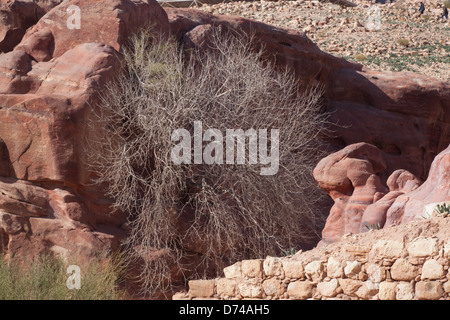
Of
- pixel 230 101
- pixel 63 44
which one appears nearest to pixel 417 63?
pixel 230 101

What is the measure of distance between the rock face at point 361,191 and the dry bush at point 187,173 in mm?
2912


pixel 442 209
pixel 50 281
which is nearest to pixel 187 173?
pixel 50 281

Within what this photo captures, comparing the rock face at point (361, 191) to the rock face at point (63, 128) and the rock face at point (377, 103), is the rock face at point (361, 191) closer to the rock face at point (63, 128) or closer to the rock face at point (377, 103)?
the rock face at point (63, 128)

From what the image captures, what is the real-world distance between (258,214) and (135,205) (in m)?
2.97

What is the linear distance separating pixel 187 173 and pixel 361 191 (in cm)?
450

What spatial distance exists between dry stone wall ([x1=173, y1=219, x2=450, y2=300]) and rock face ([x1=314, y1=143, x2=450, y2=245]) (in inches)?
84.0

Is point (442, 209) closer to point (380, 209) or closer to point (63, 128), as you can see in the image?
point (380, 209)

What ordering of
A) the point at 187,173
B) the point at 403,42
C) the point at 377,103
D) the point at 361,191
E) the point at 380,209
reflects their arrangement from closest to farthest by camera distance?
the point at 380,209
the point at 361,191
the point at 187,173
the point at 377,103
the point at 403,42

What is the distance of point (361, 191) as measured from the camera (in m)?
12.6

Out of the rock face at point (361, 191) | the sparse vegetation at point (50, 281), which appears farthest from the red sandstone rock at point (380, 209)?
the sparse vegetation at point (50, 281)

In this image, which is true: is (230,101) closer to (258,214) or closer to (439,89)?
(258,214)

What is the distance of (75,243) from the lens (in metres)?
13.6

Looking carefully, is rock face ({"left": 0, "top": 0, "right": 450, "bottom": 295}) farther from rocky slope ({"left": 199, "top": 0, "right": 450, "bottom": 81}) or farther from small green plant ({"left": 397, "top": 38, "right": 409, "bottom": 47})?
small green plant ({"left": 397, "top": 38, "right": 409, "bottom": 47})

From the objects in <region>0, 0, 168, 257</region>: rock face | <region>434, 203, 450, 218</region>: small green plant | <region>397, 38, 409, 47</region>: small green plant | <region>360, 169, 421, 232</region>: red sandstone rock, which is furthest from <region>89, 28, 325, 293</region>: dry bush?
<region>397, 38, 409, 47</region>: small green plant
